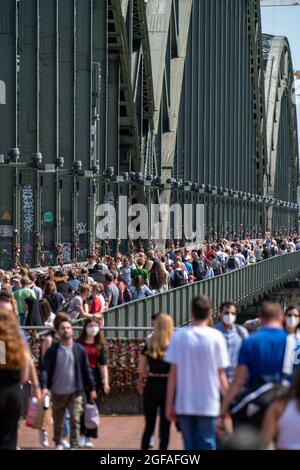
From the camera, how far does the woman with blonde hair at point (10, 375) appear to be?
1275 cm

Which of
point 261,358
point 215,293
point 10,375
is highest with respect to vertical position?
point 261,358

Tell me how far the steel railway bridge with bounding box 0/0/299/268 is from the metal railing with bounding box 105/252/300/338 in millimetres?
4307

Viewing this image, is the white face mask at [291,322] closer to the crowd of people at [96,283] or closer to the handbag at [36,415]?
the handbag at [36,415]

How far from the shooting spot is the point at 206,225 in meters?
86.3

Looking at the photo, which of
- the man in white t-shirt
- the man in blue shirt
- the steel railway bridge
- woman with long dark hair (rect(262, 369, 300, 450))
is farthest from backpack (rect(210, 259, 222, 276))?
woman with long dark hair (rect(262, 369, 300, 450))

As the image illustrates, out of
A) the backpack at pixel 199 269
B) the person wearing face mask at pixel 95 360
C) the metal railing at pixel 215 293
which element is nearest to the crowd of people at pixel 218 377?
the person wearing face mask at pixel 95 360

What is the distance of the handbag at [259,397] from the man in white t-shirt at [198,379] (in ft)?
0.76

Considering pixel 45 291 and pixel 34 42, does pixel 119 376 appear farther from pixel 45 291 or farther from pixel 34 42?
pixel 34 42

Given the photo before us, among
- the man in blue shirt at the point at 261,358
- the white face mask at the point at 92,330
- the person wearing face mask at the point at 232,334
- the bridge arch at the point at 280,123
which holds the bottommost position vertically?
the bridge arch at the point at 280,123

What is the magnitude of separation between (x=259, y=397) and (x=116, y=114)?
44.0m

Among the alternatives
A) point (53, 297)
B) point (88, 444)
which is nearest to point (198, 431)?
point (88, 444)

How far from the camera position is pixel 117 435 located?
1792 cm

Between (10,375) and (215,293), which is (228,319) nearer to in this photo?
(10,375)

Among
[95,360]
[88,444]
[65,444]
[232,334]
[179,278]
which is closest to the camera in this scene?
[232,334]
